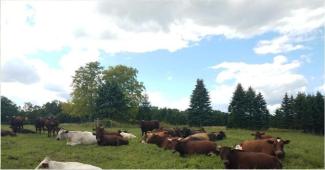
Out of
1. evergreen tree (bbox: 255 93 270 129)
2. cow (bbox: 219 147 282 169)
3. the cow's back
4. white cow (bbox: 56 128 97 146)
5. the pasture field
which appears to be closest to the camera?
cow (bbox: 219 147 282 169)

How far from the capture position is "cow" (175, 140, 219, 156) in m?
17.8

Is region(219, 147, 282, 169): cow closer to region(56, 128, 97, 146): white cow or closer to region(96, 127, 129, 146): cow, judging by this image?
region(96, 127, 129, 146): cow

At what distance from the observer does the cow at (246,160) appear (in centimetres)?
1430

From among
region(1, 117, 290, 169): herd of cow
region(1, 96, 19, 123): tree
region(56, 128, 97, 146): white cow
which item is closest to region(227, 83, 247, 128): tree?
region(1, 96, 19, 123): tree

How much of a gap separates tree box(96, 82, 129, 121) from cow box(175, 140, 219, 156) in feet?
161

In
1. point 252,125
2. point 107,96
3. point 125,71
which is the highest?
point 125,71

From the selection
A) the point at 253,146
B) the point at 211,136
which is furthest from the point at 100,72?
the point at 253,146

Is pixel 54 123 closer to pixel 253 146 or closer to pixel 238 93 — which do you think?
pixel 253 146

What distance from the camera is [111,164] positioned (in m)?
16.2

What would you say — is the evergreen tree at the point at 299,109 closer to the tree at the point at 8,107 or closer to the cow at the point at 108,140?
the tree at the point at 8,107

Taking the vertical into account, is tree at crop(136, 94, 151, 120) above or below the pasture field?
above

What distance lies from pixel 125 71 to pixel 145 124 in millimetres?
46841

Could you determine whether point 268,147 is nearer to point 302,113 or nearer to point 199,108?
point 199,108

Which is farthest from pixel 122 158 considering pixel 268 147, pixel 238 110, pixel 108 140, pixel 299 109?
pixel 299 109
